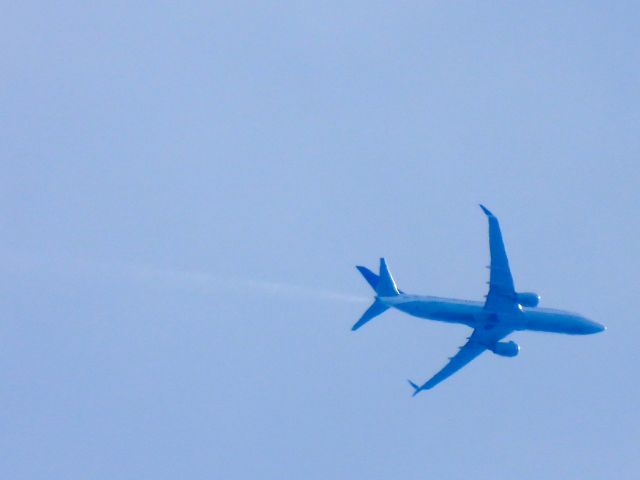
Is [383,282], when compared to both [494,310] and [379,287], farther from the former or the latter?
[494,310]

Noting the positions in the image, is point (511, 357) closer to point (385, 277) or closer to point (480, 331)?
point (480, 331)

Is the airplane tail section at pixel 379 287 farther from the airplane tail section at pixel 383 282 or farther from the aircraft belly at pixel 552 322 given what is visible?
the aircraft belly at pixel 552 322

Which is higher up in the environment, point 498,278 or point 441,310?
point 498,278

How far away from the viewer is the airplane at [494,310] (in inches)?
4267

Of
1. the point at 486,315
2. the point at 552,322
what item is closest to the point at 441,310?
the point at 486,315

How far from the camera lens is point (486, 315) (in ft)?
362

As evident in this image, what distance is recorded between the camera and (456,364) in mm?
117625

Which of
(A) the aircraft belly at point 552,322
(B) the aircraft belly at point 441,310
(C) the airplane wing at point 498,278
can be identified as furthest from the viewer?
(A) the aircraft belly at point 552,322

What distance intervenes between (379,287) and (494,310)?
8067mm

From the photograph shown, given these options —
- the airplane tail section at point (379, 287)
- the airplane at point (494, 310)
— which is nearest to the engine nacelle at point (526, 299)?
the airplane at point (494, 310)

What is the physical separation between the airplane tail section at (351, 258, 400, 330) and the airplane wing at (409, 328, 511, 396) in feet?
22.1

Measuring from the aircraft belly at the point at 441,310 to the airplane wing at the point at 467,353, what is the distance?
9.23 ft

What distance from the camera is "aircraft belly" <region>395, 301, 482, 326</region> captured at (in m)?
109

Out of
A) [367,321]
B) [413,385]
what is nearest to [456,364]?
[413,385]
